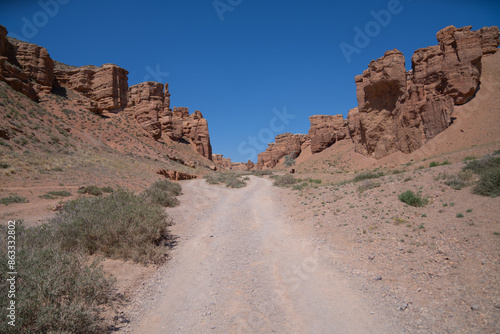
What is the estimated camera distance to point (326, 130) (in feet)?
214

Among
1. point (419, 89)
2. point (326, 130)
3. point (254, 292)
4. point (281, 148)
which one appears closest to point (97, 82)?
point (326, 130)

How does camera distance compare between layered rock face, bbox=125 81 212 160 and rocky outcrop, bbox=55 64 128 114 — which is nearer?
rocky outcrop, bbox=55 64 128 114

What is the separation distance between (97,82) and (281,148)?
58.9 m

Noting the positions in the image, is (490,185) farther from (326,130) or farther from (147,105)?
(326,130)

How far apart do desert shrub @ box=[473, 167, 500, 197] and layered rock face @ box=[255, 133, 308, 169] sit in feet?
226

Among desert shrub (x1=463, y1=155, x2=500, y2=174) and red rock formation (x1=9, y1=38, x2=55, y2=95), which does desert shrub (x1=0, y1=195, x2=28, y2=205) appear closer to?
desert shrub (x1=463, y1=155, x2=500, y2=174)

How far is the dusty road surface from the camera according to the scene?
3953 mm

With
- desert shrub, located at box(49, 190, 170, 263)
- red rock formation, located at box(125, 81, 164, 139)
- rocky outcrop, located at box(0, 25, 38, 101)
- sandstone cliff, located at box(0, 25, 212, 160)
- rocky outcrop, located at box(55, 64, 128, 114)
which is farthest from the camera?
red rock formation, located at box(125, 81, 164, 139)

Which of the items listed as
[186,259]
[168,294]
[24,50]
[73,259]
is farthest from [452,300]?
[24,50]

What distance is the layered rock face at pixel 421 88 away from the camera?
28.6 metres

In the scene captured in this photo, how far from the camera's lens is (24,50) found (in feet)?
125

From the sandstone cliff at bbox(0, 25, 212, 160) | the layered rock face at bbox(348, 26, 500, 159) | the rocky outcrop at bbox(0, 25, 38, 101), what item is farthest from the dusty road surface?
the sandstone cliff at bbox(0, 25, 212, 160)

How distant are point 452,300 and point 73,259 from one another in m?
6.49

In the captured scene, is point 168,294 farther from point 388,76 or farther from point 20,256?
point 388,76
